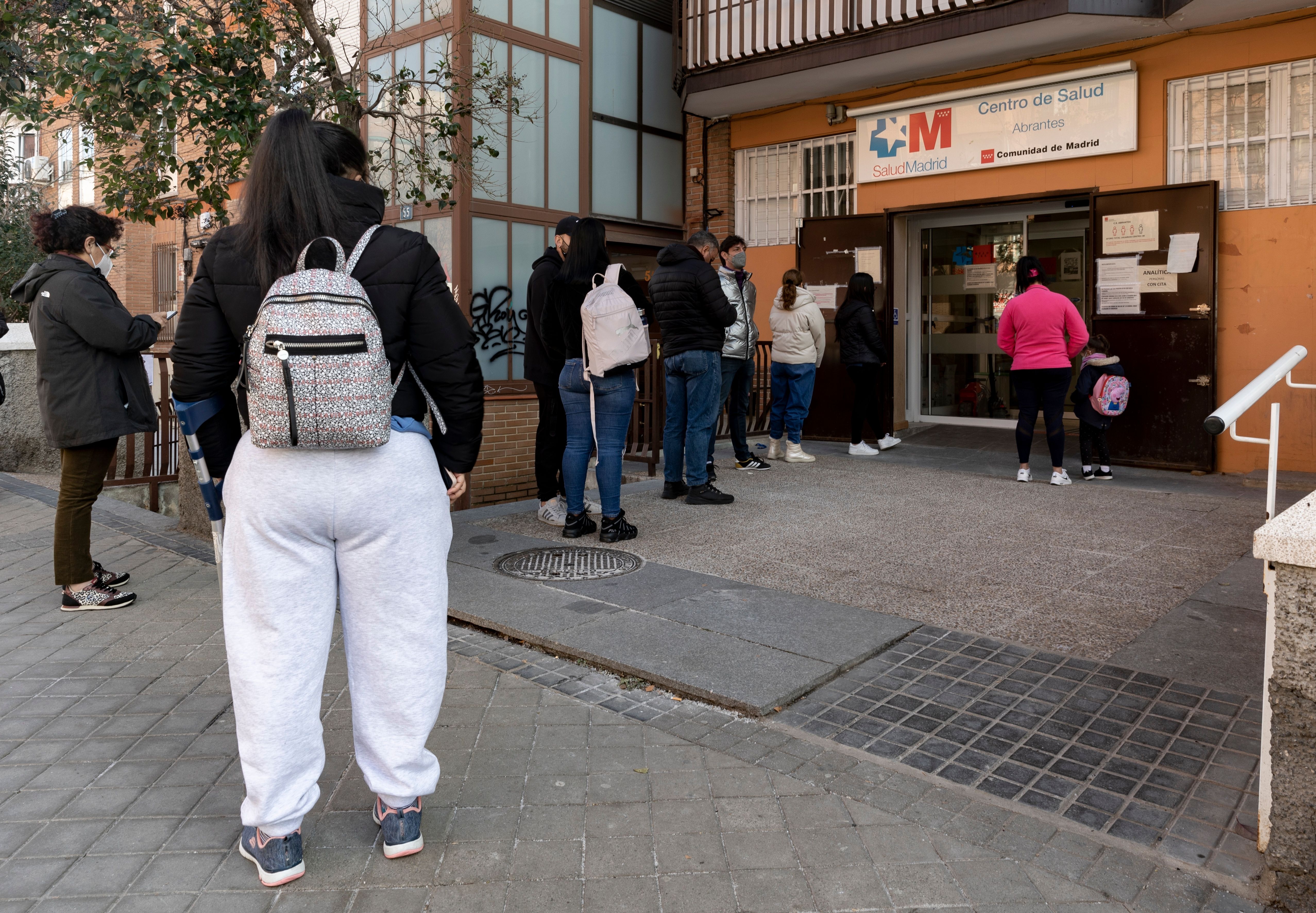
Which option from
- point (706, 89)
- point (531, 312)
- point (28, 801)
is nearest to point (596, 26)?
point (706, 89)

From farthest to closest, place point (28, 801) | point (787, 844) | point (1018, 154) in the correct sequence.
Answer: point (1018, 154), point (28, 801), point (787, 844)

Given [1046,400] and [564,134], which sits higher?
[564,134]

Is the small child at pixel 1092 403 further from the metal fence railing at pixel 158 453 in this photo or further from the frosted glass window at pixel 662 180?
the metal fence railing at pixel 158 453

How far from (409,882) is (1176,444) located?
8.93 meters

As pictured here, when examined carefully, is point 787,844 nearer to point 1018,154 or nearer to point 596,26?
point 1018,154

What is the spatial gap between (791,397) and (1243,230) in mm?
4360

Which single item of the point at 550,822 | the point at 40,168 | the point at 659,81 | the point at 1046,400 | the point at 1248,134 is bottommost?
the point at 550,822

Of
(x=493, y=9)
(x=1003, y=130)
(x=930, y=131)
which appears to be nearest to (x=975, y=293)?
(x=930, y=131)

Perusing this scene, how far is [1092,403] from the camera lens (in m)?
8.74

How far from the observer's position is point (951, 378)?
12773 millimetres

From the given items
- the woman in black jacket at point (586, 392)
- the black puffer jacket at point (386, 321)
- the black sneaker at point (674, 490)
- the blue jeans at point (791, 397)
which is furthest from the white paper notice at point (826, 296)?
the black puffer jacket at point (386, 321)

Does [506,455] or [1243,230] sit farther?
[506,455]

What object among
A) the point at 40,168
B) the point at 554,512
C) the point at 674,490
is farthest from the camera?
the point at 40,168

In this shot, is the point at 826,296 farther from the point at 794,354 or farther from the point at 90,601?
the point at 90,601
